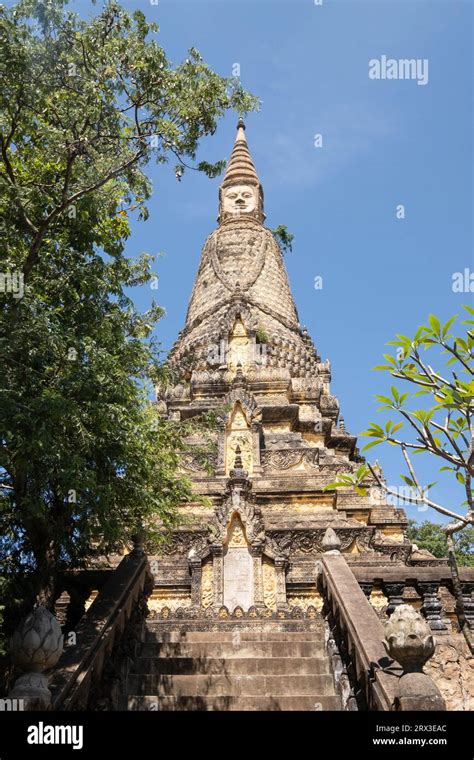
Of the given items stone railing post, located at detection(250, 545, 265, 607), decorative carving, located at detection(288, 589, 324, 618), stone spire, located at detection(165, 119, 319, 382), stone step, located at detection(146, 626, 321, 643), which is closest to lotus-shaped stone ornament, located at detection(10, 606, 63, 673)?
stone step, located at detection(146, 626, 321, 643)

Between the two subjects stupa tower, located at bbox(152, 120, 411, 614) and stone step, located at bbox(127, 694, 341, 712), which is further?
stupa tower, located at bbox(152, 120, 411, 614)

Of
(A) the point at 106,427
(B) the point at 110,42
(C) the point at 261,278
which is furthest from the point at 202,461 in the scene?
(C) the point at 261,278

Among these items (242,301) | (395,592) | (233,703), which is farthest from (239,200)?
(233,703)

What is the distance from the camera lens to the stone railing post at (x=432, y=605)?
7930 mm

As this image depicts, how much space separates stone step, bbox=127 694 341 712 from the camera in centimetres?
769

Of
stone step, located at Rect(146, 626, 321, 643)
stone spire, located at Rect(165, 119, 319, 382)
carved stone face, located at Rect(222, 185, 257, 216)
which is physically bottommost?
stone step, located at Rect(146, 626, 321, 643)

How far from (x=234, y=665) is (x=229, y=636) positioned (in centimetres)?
81

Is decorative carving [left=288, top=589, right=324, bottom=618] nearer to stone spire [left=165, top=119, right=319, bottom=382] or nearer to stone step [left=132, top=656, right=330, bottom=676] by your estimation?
stone step [left=132, top=656, right=330, bottom=676]

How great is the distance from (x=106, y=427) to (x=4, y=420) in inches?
48.2

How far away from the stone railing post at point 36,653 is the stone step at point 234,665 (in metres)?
2.88

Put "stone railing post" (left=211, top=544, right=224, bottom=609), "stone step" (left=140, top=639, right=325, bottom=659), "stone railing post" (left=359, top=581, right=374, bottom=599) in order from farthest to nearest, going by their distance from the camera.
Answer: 1. "stone railing post" (left=211, top=544, right=224, bottom=609)
2. "stone step" (left=140, top=639, right=325, bottom=659)
3. "stone railing post" (left=359, top=581, right=374, bottom=599)

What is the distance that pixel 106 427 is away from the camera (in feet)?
25.3

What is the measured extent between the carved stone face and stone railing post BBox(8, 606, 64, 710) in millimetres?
28969
